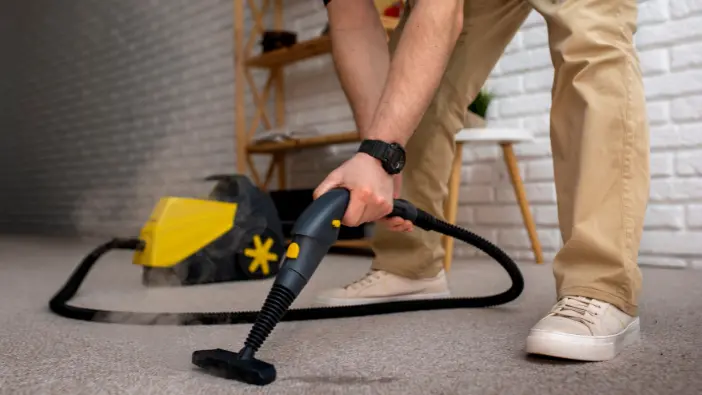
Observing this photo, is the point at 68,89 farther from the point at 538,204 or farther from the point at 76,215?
the point at 538,204

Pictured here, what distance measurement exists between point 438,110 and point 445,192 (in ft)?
0.57

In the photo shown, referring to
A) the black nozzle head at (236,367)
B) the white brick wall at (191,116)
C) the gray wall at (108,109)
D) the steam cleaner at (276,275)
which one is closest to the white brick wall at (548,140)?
the white brick wall at (191,116)

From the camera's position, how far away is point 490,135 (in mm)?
2051

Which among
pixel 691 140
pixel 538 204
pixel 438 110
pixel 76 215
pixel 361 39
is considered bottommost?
pixel 76 215

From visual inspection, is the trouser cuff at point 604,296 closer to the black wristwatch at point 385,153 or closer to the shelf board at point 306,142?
the black wristwatch at point 385,153

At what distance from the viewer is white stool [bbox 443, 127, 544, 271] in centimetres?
204

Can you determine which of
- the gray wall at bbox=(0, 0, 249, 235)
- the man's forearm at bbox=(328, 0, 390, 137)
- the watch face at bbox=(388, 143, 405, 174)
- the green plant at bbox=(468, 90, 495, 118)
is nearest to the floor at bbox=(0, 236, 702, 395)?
the watch face at bbox=(388, 143, 405, 174)

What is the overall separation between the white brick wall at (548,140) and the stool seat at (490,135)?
0.27 m

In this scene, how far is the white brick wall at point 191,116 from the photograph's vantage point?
2.07 m

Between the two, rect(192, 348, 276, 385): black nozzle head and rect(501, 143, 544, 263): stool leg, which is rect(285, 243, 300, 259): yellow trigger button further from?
rect(501, 143, 544, 263): stool leg

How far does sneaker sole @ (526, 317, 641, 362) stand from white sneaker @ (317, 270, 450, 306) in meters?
0.52

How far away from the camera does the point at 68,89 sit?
4742 millimetres

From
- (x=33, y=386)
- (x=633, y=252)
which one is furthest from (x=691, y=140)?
(x=33, y=386)

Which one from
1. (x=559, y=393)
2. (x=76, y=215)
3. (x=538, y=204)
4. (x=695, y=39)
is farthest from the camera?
(x=76, y=215)
